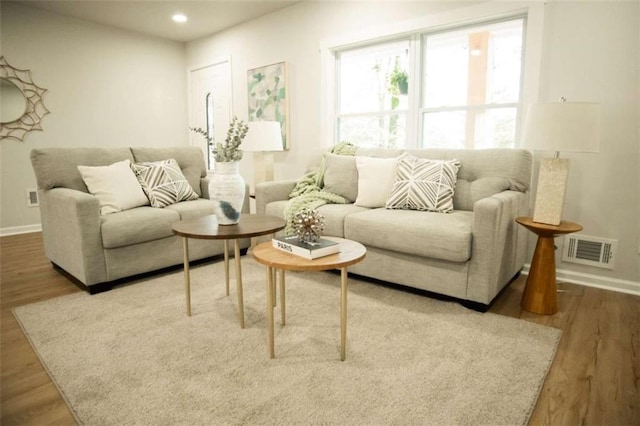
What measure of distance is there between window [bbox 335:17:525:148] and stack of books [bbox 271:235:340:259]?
202 centimetres

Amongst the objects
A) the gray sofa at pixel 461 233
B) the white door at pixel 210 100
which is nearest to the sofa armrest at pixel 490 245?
the gray sofa at pixel 461 233

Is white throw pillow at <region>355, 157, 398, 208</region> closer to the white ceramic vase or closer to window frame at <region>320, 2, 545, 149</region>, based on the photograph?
window frame at <region>320, 2, 545, 149</region>

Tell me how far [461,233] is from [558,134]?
74cm

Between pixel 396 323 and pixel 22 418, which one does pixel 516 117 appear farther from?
pixel 22 418

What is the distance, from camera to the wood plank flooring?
1392 millimetres

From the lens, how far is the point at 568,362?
1717mm

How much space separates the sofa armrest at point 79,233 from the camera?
2430mm

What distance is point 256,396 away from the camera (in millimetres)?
1456

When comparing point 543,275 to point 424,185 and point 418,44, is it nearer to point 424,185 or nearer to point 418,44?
point 424,185

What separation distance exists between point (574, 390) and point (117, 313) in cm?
227

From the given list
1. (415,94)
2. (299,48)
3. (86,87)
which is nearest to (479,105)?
(415,94)

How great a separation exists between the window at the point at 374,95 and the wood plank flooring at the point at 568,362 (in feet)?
5.82

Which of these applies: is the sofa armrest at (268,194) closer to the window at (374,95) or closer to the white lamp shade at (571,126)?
the window at (374,95)

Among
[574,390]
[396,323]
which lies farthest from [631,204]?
[396,323]
